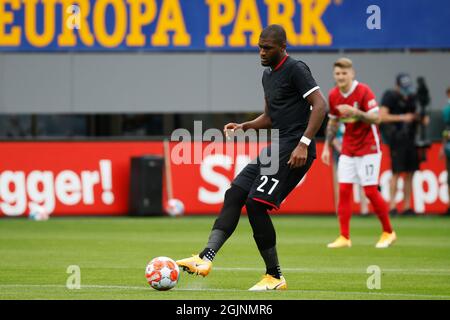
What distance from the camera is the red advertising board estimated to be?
21.5 m

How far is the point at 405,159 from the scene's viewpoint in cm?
2138

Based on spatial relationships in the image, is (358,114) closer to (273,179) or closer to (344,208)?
(344,208)

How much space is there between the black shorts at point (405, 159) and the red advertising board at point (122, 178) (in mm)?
844

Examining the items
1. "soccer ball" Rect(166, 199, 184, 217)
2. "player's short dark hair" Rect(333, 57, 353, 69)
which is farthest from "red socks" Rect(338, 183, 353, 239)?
"soccer ball" Rect(166, 199, 184, 217)

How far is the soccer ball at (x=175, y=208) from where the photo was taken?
2198 cm

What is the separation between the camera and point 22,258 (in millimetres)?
12945

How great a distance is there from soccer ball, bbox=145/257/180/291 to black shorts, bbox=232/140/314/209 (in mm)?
1004

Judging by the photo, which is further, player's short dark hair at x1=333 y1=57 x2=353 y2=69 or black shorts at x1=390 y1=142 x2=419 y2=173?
black shorts at x1=390 y1=142 x2=419 y2=173

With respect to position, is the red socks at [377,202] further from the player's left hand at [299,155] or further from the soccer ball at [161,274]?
the soccer ball at [161,274]

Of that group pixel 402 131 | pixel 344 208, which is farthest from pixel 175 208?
pixel 344 208

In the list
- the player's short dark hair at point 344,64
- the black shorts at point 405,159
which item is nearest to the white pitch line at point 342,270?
the player's short dark hair at point 344,64

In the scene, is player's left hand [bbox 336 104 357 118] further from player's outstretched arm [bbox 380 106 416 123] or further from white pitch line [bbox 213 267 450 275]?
player's outstretched arm [bbox 380 106 416 123]

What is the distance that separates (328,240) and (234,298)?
748 cm

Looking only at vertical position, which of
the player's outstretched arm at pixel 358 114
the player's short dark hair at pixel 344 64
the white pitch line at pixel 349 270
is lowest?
the white pitch line at pixel 349 270
